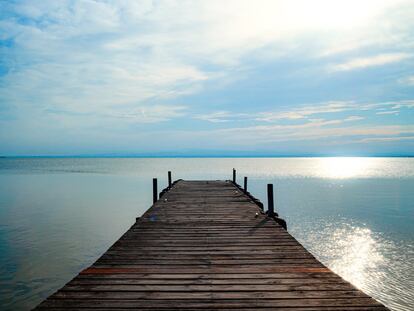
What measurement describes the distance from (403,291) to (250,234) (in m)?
8.04

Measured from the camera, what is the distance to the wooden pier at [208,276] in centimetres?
487

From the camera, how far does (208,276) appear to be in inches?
236

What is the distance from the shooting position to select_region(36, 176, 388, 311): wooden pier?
4.87 metres

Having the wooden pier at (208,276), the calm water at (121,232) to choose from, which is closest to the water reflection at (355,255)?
the calm water at (121,232)

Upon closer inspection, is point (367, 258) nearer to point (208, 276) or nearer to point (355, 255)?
point (355, 255)

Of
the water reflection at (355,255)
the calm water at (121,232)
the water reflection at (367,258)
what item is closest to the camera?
the water reflection at (367,258)

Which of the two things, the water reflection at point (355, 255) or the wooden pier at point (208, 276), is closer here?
the wooden pier at point (208, 276)

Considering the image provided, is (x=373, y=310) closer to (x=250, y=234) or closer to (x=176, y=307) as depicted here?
(x=176, y=307)

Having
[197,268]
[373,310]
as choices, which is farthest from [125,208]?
[373,310]

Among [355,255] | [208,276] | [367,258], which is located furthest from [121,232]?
[208,276]

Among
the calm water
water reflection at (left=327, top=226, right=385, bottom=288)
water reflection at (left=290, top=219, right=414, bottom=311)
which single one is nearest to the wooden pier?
the calm water

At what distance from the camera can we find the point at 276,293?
523cm

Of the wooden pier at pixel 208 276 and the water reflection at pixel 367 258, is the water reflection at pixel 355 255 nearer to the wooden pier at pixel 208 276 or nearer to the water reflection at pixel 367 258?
the water reflection at pixel 367 258

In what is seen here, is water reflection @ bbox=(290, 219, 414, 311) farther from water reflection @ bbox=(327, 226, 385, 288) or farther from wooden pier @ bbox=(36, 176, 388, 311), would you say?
wooden pier @ bbox=(36, 176, 388, 311)
